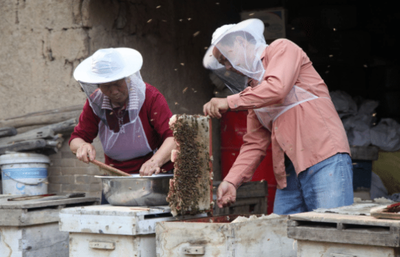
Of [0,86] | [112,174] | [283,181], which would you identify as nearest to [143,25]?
[0,86]

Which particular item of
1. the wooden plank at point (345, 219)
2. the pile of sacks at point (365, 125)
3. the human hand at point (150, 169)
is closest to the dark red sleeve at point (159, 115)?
the human hand at point (150, 169)

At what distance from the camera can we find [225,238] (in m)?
2.17

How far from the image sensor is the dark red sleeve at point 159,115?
10.00ft

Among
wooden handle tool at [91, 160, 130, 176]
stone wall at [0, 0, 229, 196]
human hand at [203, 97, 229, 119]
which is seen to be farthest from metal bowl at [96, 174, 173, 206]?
stone wall at [0, 0, 229, 196]

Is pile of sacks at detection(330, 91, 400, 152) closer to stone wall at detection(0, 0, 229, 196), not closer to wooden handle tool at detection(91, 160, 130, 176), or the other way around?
stone wall at detection(0, 0, 229, 196)

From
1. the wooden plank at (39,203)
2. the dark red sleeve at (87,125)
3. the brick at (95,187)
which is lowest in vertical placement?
the wooden plank at (39,203)

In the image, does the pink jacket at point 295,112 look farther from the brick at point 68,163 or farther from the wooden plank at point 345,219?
the brick at point 68,163

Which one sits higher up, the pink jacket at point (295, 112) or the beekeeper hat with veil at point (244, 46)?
the beekeeper hat with veil at point (244, 46)

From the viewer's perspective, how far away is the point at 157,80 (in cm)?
493

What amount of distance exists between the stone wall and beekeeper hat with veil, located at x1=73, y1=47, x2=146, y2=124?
4.05ft

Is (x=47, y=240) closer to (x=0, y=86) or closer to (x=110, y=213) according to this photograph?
(x=110, y=213)

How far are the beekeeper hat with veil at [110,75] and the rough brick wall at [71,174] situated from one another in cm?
126

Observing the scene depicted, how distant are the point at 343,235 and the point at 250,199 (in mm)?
2810

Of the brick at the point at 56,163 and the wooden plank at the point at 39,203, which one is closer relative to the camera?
the wooden plank at the point at 39,203
